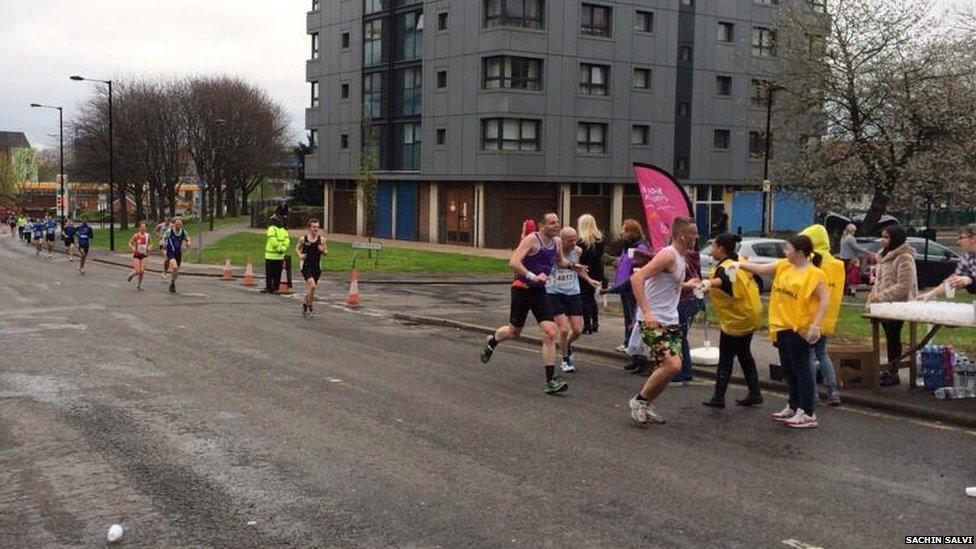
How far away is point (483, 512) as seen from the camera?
5652 mm

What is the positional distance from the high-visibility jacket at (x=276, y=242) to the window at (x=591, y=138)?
84.1 feet

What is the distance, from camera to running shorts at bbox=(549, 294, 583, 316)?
10602mm

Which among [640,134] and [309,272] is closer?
[309,272]

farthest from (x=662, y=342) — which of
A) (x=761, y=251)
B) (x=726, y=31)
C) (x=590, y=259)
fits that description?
(x=726, y=31)

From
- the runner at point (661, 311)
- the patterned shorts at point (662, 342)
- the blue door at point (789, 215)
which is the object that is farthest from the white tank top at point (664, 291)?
the blue door at point (789, 215)

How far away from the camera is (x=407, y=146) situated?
49.6m

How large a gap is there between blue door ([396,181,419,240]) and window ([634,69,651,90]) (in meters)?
12.5

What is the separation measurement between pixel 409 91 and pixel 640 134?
39.9 feet

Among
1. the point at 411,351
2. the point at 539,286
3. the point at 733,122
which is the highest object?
the point at 733,122

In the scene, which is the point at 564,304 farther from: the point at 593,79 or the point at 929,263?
the point at 593,79

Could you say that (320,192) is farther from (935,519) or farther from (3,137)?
(3,137)

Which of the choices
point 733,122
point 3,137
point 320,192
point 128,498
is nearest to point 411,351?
point 128,498

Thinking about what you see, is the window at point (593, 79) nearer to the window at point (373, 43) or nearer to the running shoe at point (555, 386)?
the window at point (373, 43)

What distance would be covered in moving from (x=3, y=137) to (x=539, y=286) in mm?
179835
